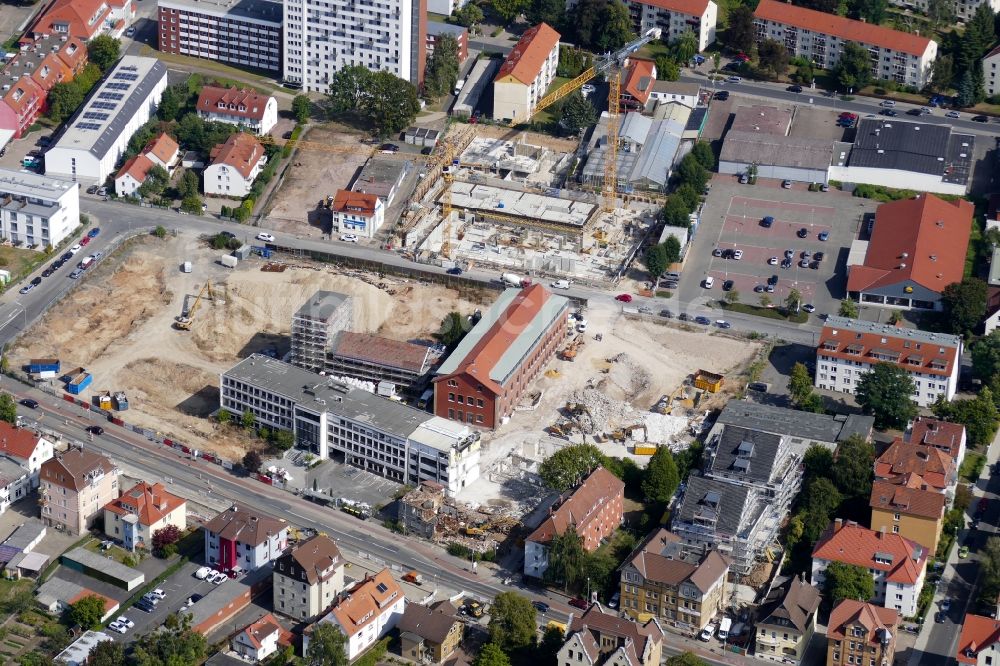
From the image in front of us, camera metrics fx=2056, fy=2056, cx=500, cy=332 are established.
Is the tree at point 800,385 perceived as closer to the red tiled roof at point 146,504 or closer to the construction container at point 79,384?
the red tiled roof at point 146,504

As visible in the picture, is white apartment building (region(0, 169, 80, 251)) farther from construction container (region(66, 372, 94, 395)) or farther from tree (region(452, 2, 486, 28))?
tree (region(452, 2, 486, 28))

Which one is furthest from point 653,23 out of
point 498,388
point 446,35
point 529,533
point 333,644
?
point 333,644

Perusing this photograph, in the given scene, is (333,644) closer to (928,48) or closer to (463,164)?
(463,164)

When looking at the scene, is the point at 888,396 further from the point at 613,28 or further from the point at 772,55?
the point at 613,28

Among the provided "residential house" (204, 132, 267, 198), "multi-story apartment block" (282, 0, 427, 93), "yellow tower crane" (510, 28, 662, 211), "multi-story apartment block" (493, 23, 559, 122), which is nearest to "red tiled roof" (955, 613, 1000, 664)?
"yellow tower crane" (510, 28, 662, 211)

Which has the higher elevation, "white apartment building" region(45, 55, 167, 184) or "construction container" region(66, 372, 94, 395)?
A: "white apartment building" region(45, 55, 167, 184)
